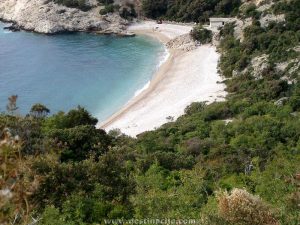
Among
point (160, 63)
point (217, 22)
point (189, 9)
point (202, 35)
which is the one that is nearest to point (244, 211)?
point (160, 63)

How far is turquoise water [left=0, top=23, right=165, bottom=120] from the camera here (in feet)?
168

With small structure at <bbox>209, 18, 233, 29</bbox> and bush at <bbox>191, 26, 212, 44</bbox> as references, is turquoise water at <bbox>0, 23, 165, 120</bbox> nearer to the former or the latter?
bush at <bbox>191, 26, 212, 44</bbox>

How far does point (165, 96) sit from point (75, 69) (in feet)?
54.5

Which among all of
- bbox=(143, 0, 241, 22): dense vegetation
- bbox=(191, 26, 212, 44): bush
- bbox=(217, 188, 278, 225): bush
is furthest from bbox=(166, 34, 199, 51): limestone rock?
bbox=(217, 188, 278, 225): bush

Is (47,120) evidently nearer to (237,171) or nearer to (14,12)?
(237,171)

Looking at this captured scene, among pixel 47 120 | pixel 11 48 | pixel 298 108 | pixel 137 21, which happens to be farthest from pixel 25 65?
pixel 298 108

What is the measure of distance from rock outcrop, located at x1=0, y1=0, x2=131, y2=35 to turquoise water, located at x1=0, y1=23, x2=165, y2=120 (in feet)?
5.38

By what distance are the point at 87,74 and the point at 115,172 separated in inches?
1699

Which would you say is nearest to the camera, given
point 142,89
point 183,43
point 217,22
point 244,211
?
point 244,211

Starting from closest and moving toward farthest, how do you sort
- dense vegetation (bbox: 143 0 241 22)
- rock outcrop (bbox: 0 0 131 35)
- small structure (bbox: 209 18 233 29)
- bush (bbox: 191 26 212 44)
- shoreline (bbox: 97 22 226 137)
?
1. shoreline (bbox: 97 22 226 137)
2. bush (bbox: 191 26 212 44)
3. small structure (bbox: 209 18 233 29)
4. dense vegetation (bbox: 143 0 241 22)
5. rock outcrop (bbox: 0 0 131 35)

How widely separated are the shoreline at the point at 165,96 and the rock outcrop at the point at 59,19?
14371mm

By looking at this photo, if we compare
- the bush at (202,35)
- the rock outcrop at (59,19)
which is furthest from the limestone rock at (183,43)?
the rock outcrop at (59,19)

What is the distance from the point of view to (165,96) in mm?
48844

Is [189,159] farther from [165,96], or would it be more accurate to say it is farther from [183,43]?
[183,43]
